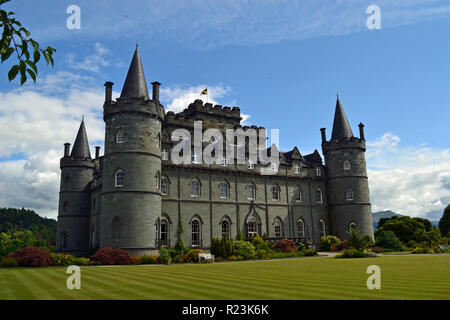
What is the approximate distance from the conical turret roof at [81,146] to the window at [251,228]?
19.0m

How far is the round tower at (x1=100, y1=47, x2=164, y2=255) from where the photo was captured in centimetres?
3048

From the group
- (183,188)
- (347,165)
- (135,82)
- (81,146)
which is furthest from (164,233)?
(347,165)

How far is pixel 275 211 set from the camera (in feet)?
139

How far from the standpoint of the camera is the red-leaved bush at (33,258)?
74.4 ft

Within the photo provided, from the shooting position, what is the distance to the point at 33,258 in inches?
896

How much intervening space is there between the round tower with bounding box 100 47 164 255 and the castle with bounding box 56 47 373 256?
8cm

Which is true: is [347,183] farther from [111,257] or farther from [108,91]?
[111,257]

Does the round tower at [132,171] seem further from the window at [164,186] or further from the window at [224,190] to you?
the window at [224,190]

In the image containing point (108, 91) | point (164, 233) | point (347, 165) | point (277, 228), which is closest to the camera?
point (108, 91)

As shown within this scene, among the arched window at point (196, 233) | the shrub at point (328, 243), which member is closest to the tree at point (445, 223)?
the shrub at point (328, 243)

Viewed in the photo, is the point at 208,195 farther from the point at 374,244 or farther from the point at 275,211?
the point at 374,244

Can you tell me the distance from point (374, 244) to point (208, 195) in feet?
69.1

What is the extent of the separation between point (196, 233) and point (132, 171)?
9517mm
